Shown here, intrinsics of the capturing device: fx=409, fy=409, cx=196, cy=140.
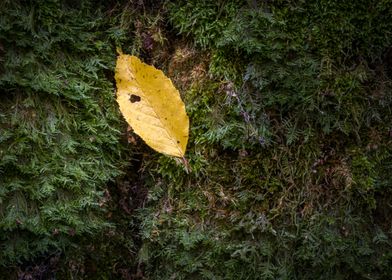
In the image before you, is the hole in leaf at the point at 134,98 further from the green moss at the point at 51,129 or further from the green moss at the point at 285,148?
the green moss at the point at 285,148

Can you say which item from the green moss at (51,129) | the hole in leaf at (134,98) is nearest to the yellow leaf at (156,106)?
the hole in leaf at (134,98)

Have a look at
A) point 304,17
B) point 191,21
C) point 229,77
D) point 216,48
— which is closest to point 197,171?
point 229,77

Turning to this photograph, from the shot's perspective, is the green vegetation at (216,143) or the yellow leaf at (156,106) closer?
the green vegetation at (216,143)

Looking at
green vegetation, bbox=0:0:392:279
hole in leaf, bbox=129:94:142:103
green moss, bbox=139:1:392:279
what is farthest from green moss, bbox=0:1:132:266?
green moss, bbox=139:1:392:279

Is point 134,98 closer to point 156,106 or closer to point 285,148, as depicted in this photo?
point 156,106

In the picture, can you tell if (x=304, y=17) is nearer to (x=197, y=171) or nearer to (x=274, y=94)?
(x=274, y=94)

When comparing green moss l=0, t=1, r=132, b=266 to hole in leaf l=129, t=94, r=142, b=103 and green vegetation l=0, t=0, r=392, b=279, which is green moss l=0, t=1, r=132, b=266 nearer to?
green vegetation l=0, t=0, r=392, b=279
